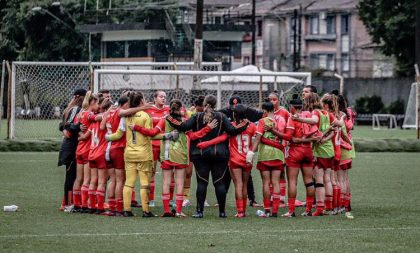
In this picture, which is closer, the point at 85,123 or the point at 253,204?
the point at 85,123

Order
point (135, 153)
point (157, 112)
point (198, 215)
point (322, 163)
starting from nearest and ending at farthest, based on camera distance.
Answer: point (135, 153) → point (198, 215) → point (322, 163) → point (157, 112)

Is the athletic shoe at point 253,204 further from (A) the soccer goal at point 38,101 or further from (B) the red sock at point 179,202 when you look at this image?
(A) the soccer goal at point 38,101

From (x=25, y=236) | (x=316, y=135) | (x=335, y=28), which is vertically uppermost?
(x=335, y=28)

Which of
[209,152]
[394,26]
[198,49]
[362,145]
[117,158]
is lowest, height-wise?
[362,145]

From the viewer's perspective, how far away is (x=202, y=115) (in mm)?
19359

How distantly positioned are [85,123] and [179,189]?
1895 mm

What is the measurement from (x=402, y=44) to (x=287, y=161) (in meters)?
55.3

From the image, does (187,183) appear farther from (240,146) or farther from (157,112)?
(240,146)

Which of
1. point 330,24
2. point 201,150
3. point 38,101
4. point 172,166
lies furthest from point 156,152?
point 330,24

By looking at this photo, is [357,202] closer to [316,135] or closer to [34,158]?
[316,135]

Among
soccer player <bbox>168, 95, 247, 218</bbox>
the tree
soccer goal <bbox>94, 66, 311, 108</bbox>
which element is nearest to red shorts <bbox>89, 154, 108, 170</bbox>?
soccer player <bbox>168, 95, 247, 218</bbox>

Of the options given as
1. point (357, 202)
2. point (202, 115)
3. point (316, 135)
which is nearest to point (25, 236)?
point (202, 115)

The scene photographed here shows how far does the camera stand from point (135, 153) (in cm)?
1927

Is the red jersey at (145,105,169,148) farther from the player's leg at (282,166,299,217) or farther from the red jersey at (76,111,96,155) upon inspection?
the player's leg at (282,166,299,217)
